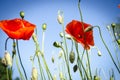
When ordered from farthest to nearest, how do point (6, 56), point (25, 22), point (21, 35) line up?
1. point (25, 22)
2. point (21, 35)
3. point (6, 56)

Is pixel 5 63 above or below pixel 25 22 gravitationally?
below

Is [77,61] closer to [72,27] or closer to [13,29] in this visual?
[72,27]

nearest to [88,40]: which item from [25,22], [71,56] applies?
[71,56]

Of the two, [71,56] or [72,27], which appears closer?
[71,56]

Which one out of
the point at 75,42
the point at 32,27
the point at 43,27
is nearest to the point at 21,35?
the point at 32,27

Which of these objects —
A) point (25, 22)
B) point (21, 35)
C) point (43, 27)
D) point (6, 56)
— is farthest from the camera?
point (43, 27)

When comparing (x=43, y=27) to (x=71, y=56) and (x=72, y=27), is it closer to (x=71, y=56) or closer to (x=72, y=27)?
(x=72, y=27)
